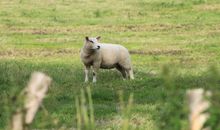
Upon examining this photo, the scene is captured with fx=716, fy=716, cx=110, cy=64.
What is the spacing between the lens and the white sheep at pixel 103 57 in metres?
20.5

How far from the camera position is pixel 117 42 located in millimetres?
30734

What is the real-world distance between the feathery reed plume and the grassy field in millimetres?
98

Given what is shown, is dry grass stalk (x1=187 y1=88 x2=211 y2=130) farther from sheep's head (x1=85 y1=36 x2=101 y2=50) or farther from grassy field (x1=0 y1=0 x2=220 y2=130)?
sheep's head (x1=85 y1=36 x2=101 y2=50)

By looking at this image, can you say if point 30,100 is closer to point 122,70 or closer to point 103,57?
point 103,57

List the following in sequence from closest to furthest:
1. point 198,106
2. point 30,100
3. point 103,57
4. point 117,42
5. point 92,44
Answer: point 198,106 < point 30,100 < point 92,44 < point 103,57 < point 117,42

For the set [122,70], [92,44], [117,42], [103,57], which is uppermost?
[92,44]

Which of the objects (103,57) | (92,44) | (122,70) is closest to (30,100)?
(92,44)

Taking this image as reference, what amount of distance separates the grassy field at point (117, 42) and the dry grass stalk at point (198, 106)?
60 millimetres

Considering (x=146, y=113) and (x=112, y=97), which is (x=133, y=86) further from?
(x=146, y=113)

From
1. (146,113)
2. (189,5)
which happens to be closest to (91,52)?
(146,113)

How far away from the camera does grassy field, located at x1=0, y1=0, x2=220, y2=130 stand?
5.22 metres

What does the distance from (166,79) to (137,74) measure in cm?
A: 1761

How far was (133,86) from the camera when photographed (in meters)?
17.7

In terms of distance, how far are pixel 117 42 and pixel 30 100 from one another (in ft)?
87.3
